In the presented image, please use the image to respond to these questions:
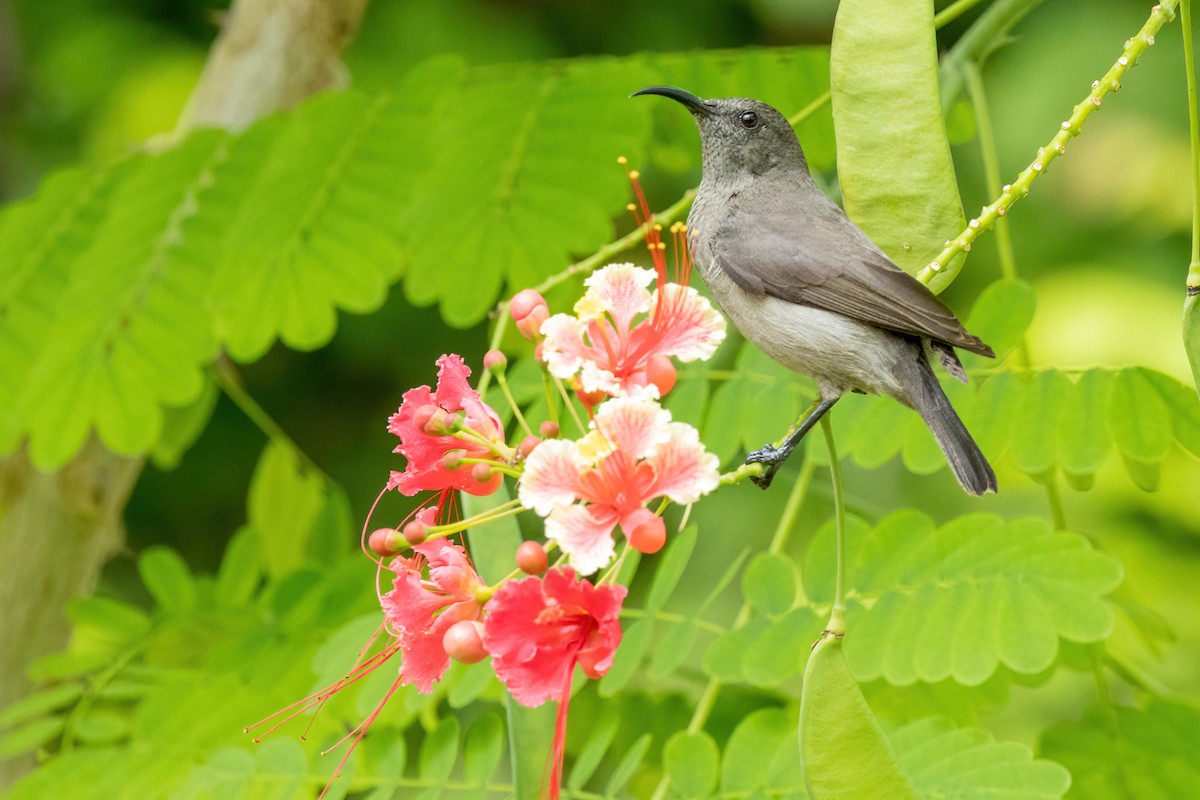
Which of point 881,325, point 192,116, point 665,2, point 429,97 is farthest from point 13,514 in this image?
point 665,2

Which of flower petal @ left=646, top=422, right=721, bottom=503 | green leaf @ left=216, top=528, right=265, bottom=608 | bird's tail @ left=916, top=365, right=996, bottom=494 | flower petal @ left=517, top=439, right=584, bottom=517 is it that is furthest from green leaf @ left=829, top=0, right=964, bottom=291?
green leaf @ left=216, top=528, right=265, bottom=608

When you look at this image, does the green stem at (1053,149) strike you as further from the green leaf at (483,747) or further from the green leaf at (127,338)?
the green leaf at (127,338)

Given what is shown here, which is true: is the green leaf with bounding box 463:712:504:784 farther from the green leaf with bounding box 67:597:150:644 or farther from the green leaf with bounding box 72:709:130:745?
the green leaf with bounding box 67:597:150:644

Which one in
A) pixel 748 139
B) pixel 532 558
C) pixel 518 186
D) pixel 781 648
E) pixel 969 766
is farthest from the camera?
pixel 518 186

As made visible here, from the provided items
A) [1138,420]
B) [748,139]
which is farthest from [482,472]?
[1138,420]

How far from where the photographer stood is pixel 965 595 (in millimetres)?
2201

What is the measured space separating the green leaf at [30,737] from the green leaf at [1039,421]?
227cm

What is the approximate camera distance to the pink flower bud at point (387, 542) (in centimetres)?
144

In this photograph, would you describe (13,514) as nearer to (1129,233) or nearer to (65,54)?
(65,54)

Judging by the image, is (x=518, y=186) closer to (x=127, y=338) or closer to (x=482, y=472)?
(x=127, y=338)

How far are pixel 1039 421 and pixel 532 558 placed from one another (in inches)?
52.6

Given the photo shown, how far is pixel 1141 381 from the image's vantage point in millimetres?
2311

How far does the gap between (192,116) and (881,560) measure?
2.59 metres

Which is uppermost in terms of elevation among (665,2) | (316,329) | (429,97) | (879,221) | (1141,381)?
(665,2)
